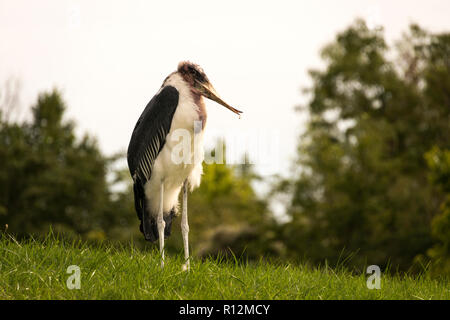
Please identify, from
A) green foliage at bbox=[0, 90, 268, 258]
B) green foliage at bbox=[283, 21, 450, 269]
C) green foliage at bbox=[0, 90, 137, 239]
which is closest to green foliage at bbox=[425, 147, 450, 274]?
green foliage at bbox=[283, 21, 450, 269]

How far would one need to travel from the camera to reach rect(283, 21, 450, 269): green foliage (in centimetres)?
2180

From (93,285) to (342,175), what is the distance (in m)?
17.7

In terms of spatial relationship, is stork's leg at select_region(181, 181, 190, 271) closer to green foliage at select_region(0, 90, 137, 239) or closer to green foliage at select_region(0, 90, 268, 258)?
green foliage at select_region(0, 90, 268, 258)

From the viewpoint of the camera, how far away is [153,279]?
5.88m

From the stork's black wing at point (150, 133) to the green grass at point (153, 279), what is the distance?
106 cm

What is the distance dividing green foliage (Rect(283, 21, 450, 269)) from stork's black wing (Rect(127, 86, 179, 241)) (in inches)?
551

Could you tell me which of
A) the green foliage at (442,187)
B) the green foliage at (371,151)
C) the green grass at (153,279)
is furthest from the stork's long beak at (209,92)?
the green foliage at (371,151)

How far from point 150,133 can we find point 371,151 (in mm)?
16321

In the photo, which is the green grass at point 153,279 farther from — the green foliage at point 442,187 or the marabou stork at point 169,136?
the green foliage at point 442,187

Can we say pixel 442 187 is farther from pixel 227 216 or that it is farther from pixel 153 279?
pixel 227 216

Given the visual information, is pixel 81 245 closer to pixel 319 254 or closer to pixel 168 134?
pixel 168 134

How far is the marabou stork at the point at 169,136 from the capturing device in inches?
280

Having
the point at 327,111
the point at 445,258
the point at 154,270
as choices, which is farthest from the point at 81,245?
the point at 327,111

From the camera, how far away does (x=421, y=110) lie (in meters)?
29.6
